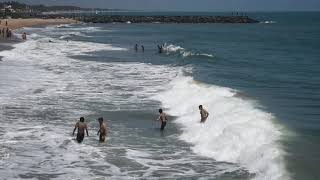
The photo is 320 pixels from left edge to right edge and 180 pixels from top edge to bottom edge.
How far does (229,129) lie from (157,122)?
3483 mm

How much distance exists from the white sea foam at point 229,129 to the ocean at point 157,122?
4cm

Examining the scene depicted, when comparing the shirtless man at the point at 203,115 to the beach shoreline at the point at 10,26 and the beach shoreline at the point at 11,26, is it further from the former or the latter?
the beach shoreline at the point at 10,26

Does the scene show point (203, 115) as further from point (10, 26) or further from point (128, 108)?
point (10, 26)

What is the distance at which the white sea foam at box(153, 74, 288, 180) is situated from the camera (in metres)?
15.4

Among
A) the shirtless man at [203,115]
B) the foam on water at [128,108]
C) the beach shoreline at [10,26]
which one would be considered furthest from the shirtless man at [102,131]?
the beach shoreline at [10,26]

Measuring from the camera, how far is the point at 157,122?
69.5 feet

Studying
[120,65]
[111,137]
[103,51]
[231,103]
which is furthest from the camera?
[103,51]

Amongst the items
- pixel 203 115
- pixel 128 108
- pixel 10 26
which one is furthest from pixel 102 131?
pixel 10 26

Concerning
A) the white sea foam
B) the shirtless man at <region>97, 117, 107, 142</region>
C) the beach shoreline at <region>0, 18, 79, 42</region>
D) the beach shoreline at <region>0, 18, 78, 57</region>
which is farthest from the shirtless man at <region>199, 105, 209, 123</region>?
the beach shoreline at <region>0, 18, 79, 42</region>

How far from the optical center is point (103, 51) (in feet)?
176

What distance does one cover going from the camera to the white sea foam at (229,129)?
1538 cm

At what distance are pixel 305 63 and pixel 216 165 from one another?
30.0m

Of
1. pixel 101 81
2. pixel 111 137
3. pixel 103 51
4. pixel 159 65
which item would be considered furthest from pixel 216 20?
pixel 111 137

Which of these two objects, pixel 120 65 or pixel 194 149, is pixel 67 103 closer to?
pixel 194 149
